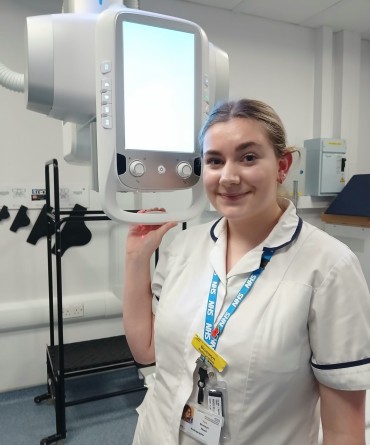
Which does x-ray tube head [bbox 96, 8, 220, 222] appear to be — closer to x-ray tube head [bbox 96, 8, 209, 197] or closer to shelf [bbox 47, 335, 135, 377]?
x-ray tube head [bbox 96, 8, 209, 197]

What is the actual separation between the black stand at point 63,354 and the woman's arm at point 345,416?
4.49 feet

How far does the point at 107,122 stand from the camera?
0.66 m

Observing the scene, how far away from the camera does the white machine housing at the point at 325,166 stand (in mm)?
3045

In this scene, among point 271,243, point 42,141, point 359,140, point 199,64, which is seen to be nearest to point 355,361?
point 271,243

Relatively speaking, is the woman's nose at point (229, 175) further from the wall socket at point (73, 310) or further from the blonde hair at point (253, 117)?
the wall socket at point (73, 310)

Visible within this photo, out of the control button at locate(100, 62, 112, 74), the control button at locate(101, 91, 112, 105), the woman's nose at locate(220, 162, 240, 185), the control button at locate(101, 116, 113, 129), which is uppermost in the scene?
the control button at locate(100, 62, 112, 74)

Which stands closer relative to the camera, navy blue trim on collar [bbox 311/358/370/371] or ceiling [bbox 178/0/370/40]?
navy blue trim on collar [bbox 311/358/370/371]

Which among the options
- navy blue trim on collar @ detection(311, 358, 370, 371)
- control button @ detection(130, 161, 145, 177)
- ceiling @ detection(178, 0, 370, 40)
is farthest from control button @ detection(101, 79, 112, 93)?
ceiling @ detection(178, 0, 370, 40)

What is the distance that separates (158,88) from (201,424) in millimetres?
690

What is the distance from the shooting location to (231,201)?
77 centimetres

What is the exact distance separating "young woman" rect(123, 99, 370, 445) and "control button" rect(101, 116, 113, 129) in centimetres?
20

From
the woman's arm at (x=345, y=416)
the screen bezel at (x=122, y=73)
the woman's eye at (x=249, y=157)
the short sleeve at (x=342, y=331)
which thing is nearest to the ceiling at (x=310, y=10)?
the screen bezel at (x=122, y=73)

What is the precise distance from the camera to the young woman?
28.1 inches

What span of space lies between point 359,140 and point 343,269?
318 cm
